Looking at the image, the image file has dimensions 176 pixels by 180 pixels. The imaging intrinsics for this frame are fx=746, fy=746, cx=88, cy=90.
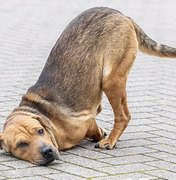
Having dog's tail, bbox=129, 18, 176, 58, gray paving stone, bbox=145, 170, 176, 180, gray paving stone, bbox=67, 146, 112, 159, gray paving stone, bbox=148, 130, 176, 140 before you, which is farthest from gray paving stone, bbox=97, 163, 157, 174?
dog's tail, bbox=129, 18, 176, 58

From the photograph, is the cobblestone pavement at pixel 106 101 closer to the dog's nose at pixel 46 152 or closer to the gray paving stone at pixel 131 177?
the gray paving stone at pixel 131 177

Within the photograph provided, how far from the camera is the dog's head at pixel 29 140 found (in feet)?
21.3

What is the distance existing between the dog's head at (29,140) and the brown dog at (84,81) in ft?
0.09

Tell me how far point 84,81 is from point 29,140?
3.16 ft

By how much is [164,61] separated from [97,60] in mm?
4716

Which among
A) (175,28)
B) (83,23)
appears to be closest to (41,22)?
(175,28)

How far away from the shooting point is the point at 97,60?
7219 mm

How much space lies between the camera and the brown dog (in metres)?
6.99

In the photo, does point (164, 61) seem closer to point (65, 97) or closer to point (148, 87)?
point (148, 87)

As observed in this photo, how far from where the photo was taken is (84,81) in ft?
23.5

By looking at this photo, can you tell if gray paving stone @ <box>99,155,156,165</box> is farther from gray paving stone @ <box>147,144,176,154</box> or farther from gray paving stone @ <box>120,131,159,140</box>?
gray paving stone @ <box>120,131,159,140</box>

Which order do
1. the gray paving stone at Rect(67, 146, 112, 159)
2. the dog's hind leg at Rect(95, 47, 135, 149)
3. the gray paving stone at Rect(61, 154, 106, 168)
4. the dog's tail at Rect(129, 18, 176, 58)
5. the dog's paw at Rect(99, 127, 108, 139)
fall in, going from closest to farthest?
1. the gray paving stone at Rect(61, 154, 106, 168)
2. the gray paving stone at Rect(67, 146, 112, 159)
3. the dog's hind leg at Rect(95, 47, 135, 149)
4. the dog's paw at Rect(99, 127, 108, 139)
5. the dog's tail at Rect(129, 18, 176, 58)

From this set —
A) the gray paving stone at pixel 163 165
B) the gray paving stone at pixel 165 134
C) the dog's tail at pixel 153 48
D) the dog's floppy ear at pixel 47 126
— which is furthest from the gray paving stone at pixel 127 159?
the dog's tail at pixel 153 48

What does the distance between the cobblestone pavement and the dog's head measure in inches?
3.4
